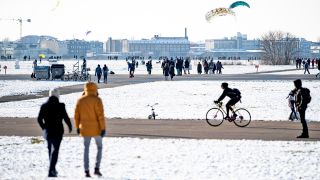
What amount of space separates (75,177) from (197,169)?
226 cm

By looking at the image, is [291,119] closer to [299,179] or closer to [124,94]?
[299,179]

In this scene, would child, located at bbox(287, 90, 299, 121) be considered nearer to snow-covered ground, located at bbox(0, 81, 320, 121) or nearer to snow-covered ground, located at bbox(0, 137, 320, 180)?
snow-covered ground, located at bbox(0, 81, 320, 121)

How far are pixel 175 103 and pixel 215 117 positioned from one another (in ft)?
28.4

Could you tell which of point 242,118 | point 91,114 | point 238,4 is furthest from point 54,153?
point 238,4

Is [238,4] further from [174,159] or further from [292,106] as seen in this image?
[174,159]

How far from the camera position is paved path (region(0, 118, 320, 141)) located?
17.2 meters

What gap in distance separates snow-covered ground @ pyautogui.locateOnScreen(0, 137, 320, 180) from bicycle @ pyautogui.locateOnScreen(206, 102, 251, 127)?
329cm

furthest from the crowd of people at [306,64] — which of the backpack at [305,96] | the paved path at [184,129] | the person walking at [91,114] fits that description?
the person walking at [91,114]

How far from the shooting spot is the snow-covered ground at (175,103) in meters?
23.2

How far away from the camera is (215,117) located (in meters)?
19.4

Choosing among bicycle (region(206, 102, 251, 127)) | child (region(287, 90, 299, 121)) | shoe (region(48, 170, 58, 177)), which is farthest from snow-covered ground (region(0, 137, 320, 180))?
child (region(287, 90, 299, 121))

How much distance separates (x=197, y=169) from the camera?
1208 cm

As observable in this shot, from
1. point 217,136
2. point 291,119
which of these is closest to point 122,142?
point 217,136

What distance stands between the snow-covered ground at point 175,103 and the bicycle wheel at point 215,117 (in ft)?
8.42
